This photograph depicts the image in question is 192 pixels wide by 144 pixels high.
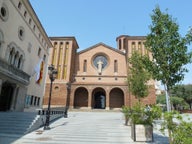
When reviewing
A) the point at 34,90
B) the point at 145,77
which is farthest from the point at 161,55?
the point at 34,90

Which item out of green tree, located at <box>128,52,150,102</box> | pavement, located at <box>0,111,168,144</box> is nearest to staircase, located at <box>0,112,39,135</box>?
pavement, located at <box>0,111,168,144</box>

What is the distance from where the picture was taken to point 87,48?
3647 centimetres

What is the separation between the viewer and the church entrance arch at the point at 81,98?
32906 mm

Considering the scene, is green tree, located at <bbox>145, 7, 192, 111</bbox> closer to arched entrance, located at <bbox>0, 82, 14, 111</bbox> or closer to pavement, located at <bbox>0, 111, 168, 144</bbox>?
pavement, located at <bbox>0, 111, 168, 144</bbox>

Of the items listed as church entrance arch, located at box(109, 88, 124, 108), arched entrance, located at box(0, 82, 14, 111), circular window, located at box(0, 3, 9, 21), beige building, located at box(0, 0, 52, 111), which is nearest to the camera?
circular window, located at box(0, 3, 9, 21)

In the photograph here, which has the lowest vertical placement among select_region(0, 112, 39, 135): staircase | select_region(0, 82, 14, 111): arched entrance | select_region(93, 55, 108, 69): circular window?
select_region(0, 112, 39, 135): staircase

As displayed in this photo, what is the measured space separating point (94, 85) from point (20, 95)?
55.0 feet

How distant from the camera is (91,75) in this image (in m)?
33.8

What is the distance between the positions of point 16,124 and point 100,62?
999 inches

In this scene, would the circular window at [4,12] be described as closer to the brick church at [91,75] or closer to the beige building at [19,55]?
the beige building at [19,55]

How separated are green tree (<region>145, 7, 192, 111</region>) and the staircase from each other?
26.8 ft

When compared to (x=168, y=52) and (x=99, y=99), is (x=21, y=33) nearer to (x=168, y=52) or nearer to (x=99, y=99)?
(x=168, y=52)

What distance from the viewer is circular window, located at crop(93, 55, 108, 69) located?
1351 inches

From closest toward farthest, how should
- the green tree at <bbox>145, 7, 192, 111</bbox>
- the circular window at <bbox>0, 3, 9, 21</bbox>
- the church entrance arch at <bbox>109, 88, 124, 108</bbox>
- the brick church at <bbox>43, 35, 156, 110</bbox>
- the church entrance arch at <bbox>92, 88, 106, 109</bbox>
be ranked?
the green tree at <bbox>145, 7, 192, 111</bbox>
the circular window at <bbox>0, 3, 9, 21</bbox>
the brick church at <bbox>43, 35, 156, 110</bbox>
the church entrance arch at <bbox>109, 88, 124, 108</bbox>
the church entrance arch at <bbox>92, 88, 106, 109</bbox>
